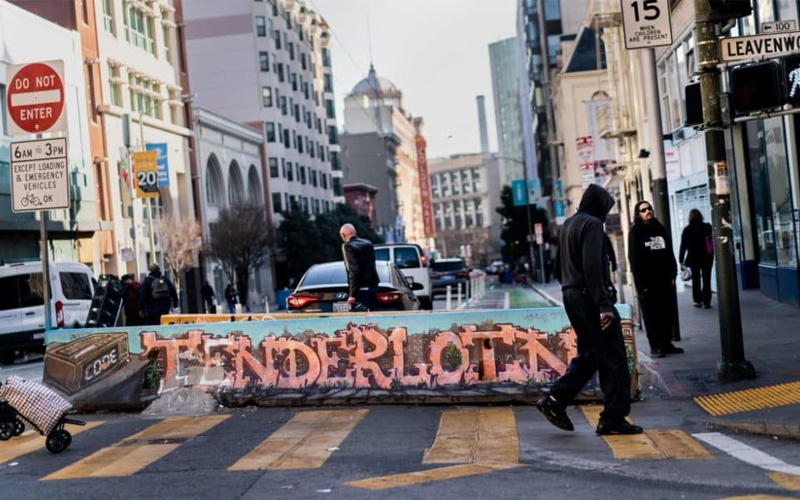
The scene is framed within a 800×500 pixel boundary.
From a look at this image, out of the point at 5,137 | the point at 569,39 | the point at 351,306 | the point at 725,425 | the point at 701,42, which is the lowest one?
the point at 725,425

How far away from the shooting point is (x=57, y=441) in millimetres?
9508

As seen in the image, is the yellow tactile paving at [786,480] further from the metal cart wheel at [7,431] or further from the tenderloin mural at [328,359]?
the metal cart wheel at [7,431]

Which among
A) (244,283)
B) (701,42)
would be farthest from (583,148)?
(244,283)

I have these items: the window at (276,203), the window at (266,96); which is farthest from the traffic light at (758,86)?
the window at (266,96)

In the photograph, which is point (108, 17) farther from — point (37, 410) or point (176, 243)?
point (37, 410)

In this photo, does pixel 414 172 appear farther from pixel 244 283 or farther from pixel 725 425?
pixel 725 425

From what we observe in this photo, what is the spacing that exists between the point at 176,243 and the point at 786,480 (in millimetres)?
52690

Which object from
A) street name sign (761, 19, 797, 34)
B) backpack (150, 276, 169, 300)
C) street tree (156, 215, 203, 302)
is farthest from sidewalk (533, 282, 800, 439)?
street tree (156, 215, 203, 302)

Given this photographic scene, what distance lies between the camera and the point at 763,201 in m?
22.6

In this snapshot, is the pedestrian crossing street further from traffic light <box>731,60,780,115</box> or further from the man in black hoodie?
traffic light <box>731,60,780,115</box>

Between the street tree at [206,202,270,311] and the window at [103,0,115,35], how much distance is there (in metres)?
14.2

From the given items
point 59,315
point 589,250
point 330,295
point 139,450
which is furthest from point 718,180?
point 59,315

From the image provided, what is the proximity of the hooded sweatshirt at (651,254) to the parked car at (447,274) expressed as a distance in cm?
3291

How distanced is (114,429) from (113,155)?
45.8m
